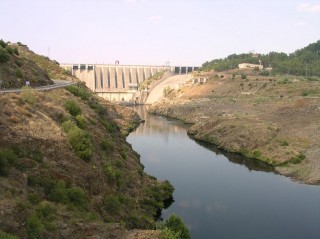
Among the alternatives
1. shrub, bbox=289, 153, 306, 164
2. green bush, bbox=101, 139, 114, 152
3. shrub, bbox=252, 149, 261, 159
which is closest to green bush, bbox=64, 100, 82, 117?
green bush, bbox=101, 139, 114, 152

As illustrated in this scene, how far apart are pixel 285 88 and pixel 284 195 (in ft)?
291

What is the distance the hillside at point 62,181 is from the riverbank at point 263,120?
80.9 feet

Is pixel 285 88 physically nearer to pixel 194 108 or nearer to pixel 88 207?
pixel 194 108

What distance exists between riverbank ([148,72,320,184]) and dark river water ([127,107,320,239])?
3.44 m

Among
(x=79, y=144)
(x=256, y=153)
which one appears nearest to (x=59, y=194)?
(x=79, y=144)

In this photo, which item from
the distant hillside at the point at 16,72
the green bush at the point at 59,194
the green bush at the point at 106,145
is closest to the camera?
the green bush at the point at 59,194

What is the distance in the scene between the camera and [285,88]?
128125 millimetres

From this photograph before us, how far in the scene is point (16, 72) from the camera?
5331cm

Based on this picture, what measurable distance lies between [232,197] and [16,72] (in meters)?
32.2

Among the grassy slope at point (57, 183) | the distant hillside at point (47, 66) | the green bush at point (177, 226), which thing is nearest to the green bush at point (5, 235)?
the grassy slope at point (57, 183)

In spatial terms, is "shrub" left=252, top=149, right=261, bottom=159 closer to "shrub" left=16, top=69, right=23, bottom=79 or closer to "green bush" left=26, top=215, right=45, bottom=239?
"shrub" left=16, top=69, right=23, bottom=79

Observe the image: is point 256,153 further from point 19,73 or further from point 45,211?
point 45,211

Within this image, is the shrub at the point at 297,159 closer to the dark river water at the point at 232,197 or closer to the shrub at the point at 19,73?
the dark river water at the point at 232,197

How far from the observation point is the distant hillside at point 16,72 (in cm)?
5028
